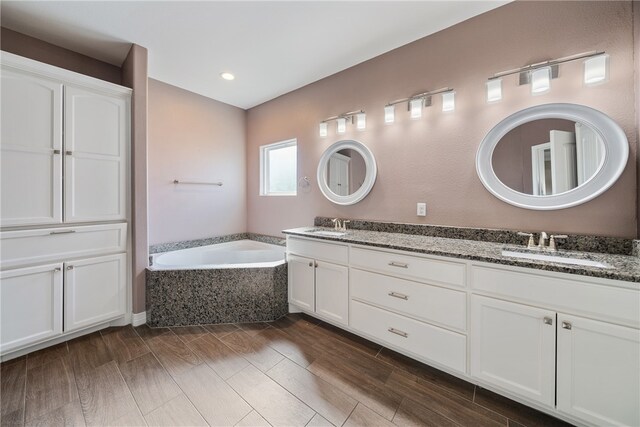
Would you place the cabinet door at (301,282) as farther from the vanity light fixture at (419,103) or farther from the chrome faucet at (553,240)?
the chrome faucet at (553,240)

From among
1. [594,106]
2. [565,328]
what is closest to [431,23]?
[594,106]

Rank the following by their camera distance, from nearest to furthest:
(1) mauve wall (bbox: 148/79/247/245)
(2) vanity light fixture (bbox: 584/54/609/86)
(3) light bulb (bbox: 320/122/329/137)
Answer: (2) vanity light fixture (bbox: 584/54/609/86), (3) light bulb (bbox: 320/122/329/137), (1) mauve wall (bbox: 148/79/247/245)

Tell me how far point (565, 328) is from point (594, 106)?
4.35 feet

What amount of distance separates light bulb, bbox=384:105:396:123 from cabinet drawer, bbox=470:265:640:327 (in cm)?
146

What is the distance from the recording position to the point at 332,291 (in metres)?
2.12

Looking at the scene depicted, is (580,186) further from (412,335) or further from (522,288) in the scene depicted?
(412,335)

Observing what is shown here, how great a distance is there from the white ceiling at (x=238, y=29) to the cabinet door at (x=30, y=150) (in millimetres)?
590

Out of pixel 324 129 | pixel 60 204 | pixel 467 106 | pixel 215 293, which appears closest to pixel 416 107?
pixel 467 106

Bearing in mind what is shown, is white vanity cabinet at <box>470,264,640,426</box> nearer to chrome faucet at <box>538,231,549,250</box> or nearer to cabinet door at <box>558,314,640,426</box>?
cabinet door at <box>558,314,640,426</box>

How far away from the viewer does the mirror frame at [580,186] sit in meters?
1.47

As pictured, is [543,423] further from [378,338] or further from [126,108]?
[126,108]

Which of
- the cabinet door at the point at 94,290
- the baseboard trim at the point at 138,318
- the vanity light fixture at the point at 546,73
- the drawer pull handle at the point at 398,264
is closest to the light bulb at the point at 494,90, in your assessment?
the vanity light fixture at the point at 546,73

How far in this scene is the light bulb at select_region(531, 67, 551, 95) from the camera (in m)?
1.58

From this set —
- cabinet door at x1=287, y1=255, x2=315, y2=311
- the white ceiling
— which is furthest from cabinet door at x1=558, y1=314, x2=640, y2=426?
the white ceiling
